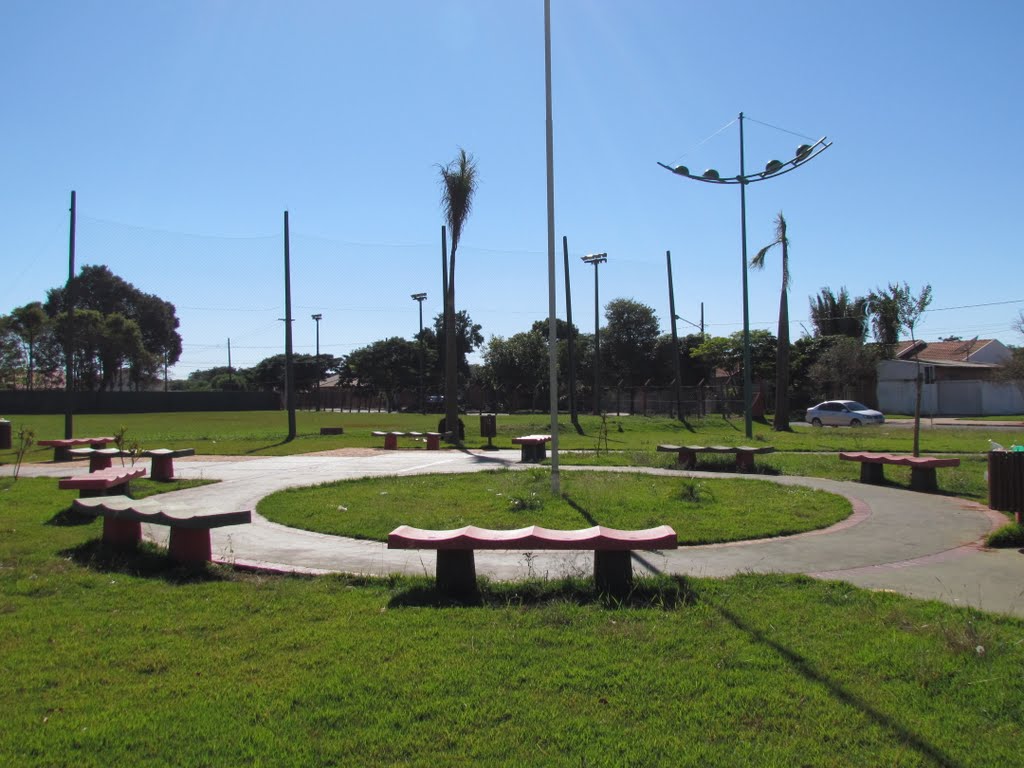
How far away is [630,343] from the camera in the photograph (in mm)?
67250

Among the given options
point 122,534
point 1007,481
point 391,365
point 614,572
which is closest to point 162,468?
point 122,534

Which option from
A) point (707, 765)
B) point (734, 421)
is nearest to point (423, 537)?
point (707, 765)

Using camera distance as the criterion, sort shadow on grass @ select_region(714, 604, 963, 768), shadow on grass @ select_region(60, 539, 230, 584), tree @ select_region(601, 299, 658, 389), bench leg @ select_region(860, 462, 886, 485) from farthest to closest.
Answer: tree @ select_region(601, 299, 658, 389)
bench leg @ select_region(860, 462, 886, 485)
shadow on grass @ select_region(60, 539, 230, 584)
shadow on grass @ select_region(714, 604, 963, 768)

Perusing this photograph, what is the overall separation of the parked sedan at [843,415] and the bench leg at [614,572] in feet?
107

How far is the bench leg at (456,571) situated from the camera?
215 inches

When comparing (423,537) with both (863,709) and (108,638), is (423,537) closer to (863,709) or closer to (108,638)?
(108,638)

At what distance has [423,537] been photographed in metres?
5.57

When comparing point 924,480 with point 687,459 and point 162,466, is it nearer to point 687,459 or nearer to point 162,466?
point 687,459

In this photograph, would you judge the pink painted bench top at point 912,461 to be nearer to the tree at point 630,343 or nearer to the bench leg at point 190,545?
the bench leg at point 190,545

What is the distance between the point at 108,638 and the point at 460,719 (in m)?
2.44

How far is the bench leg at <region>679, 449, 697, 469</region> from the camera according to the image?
565 inches

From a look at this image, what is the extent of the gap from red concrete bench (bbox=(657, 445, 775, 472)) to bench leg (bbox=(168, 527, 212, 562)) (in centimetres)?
976

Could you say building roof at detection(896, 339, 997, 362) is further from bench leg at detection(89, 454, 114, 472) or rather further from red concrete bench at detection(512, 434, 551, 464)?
bench leg at detection(89, 454, 114, 472)

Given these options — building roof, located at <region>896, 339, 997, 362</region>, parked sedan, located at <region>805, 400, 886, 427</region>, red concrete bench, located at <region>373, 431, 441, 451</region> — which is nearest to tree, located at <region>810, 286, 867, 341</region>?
building roof, located at <region>896, 339, 997, 362</region>
